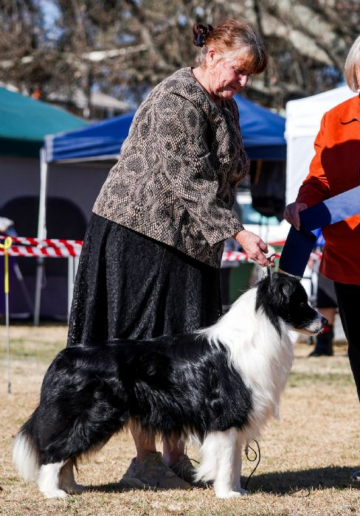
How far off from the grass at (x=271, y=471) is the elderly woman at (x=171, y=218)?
1.00 feet

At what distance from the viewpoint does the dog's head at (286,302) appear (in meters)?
3.45

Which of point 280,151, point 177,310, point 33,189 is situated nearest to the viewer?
point 177,310

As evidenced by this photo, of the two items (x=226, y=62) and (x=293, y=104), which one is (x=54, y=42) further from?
(x=226, y=62)

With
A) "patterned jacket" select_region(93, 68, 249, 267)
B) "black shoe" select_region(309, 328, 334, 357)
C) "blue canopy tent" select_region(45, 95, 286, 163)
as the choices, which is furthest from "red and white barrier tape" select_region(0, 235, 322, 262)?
"patterned jacket" select_region(93, 68, 249, 267)

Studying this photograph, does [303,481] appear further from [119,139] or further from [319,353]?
[119,139]

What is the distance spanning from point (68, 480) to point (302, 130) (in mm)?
6378

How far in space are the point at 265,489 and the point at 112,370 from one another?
951mm

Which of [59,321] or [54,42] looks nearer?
[59,321]

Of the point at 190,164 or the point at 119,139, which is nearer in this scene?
the point at 190,164

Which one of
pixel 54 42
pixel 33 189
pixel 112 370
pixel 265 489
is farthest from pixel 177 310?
pixel 54 42

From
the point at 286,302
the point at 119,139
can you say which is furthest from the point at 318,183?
the point at 119,139

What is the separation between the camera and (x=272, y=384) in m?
3.53

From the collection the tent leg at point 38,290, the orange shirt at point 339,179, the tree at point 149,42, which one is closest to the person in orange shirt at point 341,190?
the orange shirt at point 339,179

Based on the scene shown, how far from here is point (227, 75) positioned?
3.52 m
